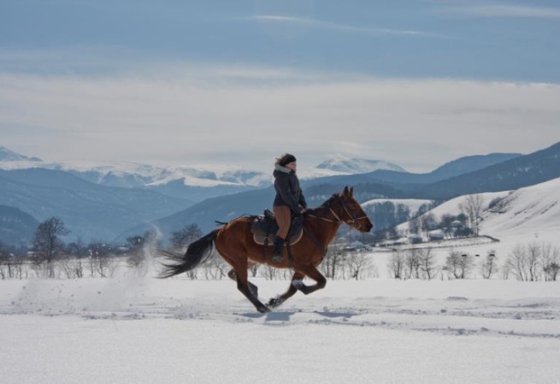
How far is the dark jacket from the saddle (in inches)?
12.4

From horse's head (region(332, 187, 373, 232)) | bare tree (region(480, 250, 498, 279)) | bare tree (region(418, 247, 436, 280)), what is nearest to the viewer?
horse's head (region(332, 187, 373, 232))

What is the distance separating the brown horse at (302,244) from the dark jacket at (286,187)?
49cm

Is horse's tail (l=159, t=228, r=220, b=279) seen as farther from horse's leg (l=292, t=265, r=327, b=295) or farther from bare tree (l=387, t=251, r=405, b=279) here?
bare tree (l=387, t=251, r=405, b=279)

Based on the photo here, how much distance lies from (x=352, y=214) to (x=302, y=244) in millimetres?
1455

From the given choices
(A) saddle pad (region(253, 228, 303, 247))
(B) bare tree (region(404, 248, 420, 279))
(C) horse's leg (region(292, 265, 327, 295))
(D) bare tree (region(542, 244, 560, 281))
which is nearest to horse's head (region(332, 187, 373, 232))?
(A) saddle pad (region(253, 228, 303, 247))

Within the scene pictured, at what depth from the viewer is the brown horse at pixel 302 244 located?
15.3 meters

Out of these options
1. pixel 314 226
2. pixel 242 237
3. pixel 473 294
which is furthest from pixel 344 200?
pixel 473 294

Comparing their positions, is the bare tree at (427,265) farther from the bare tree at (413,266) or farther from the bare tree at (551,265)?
the bare tree at (551,265)

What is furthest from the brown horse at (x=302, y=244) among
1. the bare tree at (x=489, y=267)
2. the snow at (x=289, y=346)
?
the bare tree at (x=489, y=267)

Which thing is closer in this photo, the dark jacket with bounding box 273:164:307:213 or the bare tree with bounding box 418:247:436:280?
the dark jacket with bounding box 273:164:307:213

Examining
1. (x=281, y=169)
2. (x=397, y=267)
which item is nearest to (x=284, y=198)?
(x=281, y=169)

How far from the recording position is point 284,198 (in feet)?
50.4

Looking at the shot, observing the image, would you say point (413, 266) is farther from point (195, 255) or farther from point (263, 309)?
point (263, 309)

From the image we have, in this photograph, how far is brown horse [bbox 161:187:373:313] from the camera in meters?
15.3
